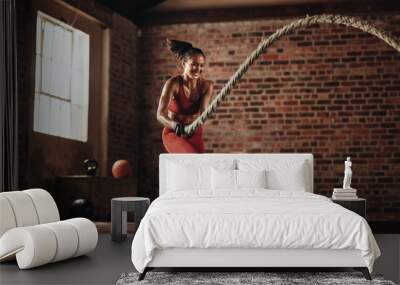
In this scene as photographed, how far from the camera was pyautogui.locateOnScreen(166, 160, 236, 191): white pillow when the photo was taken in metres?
5.31

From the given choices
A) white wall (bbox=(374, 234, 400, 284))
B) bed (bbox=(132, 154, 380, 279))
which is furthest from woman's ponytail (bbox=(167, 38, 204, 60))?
bed (bbox=(132, 154, 380, 279))

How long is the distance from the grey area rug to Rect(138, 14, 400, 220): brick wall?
3.73 meters

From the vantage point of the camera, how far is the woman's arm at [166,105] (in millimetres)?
7133

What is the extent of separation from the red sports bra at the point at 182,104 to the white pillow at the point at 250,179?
1.96 meters

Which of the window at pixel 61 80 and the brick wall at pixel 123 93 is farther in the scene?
the brick wall at pixel 123 93

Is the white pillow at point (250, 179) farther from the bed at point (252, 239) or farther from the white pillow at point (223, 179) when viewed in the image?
the bed at point (252, 239)

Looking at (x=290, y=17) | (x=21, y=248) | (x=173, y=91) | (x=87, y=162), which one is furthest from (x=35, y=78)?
(x=290, y=17)

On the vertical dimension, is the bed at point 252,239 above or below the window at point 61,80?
below

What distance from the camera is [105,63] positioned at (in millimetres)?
7199

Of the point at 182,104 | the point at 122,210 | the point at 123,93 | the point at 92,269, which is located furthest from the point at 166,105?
the point at 92,269

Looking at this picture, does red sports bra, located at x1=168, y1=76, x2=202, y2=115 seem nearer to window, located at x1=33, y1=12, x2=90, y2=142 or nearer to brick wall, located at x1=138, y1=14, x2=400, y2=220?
brick wall, located at x1=138, y1=14, x2=400, y2=220

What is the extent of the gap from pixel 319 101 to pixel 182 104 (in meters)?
1.81

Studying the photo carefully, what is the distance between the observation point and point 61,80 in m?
6.47

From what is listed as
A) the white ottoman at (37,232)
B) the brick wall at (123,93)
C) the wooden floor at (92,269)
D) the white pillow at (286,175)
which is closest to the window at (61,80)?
the brick wall at (123,93)
